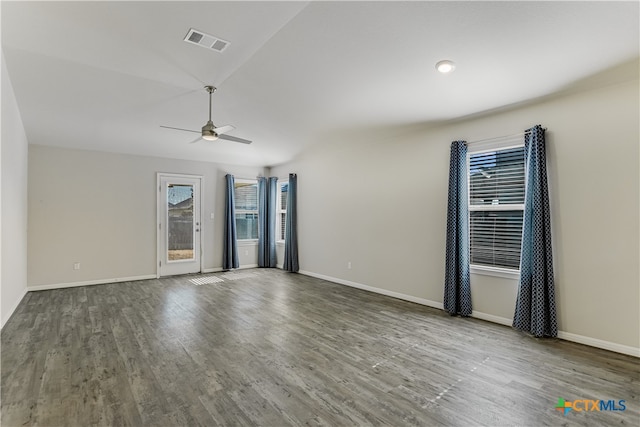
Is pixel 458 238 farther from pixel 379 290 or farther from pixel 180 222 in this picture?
pixel 180 222

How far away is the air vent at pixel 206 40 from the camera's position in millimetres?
2381

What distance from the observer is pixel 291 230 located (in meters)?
6.98

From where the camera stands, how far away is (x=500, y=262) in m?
3.83

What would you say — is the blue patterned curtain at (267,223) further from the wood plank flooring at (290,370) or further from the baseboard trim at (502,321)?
the wood plank flooring at (290,370)

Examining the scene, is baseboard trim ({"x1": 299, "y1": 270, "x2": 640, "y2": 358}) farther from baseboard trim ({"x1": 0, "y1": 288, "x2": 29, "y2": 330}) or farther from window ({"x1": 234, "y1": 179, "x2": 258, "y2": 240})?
baseboard trim ({"x1": 0, "y1": 288, "x2": 29, "y2": 330})

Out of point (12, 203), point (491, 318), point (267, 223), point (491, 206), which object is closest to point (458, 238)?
point (491, 206)

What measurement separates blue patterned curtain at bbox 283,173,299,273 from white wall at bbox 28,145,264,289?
226 centimetres

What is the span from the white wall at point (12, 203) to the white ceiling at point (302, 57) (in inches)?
9.2

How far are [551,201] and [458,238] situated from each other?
1072 millimetres

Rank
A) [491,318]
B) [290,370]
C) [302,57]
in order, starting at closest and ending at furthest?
1. [290,370]
2. [302,57]
3. [491,318]

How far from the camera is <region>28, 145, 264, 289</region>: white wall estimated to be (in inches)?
207

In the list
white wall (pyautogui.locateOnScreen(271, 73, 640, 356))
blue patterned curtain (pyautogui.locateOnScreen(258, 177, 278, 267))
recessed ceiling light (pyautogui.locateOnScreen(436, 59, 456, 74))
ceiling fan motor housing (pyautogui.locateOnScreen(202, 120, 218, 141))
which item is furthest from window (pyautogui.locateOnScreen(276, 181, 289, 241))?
recessed ceiling light (pyautogui.locateOnScreen(436, 59, 456, 74))

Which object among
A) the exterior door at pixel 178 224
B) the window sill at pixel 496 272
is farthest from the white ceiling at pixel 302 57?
the exterior door at pixel 178 224

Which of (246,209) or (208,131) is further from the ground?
(208,131)
